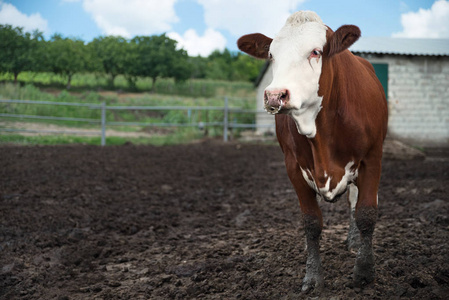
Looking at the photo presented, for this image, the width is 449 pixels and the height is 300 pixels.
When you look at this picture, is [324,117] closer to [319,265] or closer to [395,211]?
[319,265]

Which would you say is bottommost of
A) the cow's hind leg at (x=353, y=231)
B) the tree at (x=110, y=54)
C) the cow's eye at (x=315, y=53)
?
the cow's hind leg at (x=353, y=231)

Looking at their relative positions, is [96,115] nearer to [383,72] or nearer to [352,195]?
[383,72]

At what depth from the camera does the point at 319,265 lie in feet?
9.71

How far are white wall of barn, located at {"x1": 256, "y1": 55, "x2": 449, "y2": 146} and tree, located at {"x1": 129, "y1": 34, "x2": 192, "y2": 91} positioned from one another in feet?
21.5

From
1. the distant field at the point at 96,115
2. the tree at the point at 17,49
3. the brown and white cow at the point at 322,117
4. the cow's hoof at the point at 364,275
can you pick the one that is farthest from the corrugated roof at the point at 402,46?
the cow's hoof at the point at 364,275

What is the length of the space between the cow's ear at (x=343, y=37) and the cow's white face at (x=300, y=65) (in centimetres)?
6

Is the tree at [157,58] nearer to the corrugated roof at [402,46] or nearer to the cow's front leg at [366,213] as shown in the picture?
the corrugated roof at [402,46]

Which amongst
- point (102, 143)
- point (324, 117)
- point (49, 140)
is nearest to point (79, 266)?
point (324, 117)

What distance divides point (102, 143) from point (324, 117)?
1100cm

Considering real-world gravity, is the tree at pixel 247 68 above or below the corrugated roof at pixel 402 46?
above

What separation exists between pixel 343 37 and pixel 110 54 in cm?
1183

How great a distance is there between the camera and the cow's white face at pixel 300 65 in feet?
7.82

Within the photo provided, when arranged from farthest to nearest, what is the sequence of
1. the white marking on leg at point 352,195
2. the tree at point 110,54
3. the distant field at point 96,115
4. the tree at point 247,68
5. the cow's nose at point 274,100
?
the tree at point 247,68
the tree at point 110,54
the distant field at point 96,115
the white marking on leg at point 352,195
the cow's nose at point 274,100

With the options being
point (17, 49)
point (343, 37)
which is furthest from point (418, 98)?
point (343, 37)
